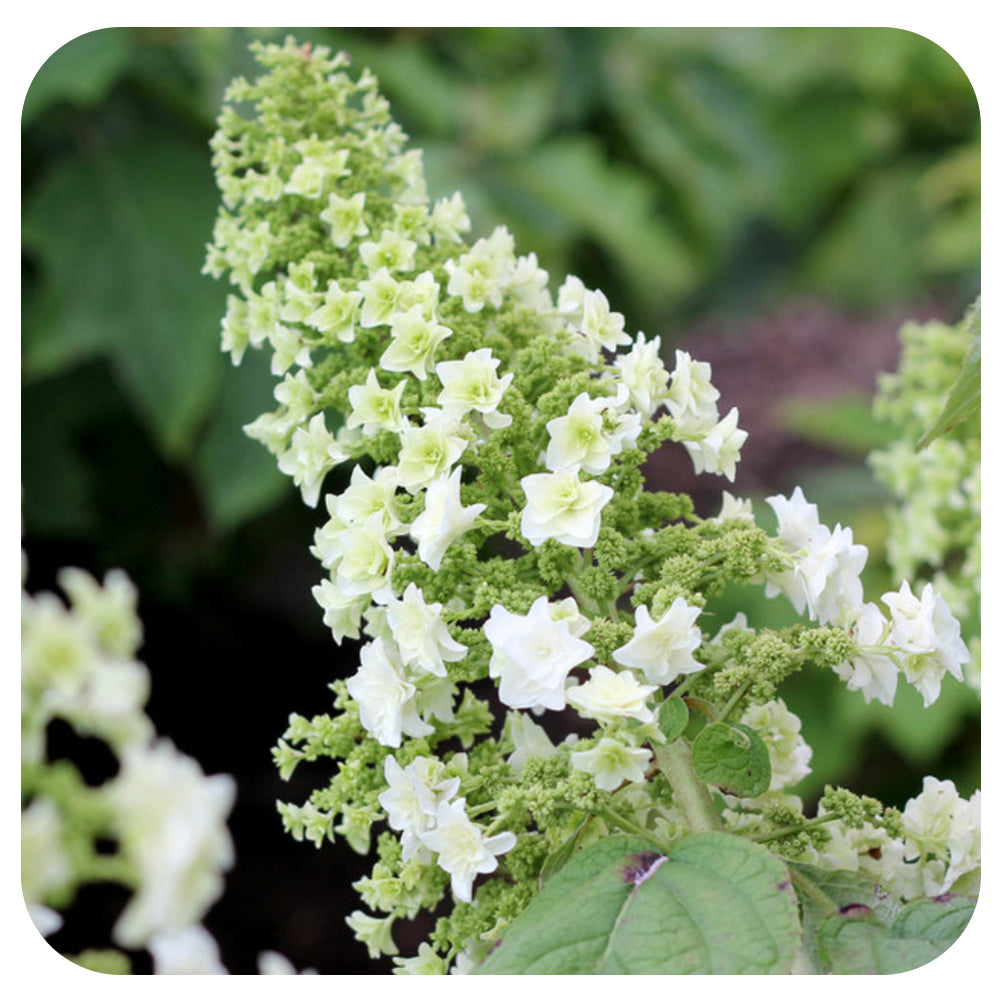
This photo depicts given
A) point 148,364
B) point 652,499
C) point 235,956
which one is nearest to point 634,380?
point 652,499

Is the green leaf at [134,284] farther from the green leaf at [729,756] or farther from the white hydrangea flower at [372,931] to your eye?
the green leaf at [729,756]

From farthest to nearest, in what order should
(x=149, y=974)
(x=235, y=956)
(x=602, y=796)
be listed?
(x=235, y=956) < (x=149, y=974) < (x=602, y=796)

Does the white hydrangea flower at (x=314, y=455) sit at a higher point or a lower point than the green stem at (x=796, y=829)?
higher

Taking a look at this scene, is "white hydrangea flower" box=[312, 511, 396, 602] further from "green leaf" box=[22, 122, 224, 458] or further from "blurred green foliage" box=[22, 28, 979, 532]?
"green leaf" box=[22, 122, 224, 458]

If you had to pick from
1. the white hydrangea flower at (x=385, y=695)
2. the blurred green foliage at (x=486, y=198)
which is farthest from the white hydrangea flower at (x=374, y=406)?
the blurred green foliage at (x=486, y=198)

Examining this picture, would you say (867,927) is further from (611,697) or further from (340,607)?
(340,607)

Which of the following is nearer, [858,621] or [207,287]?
[858,621]

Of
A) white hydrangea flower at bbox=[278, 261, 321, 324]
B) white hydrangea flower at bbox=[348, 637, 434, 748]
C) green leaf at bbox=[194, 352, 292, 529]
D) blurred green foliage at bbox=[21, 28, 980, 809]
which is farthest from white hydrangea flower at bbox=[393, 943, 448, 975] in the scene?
green leaf at bbox=[194, 352, 292, 529]
